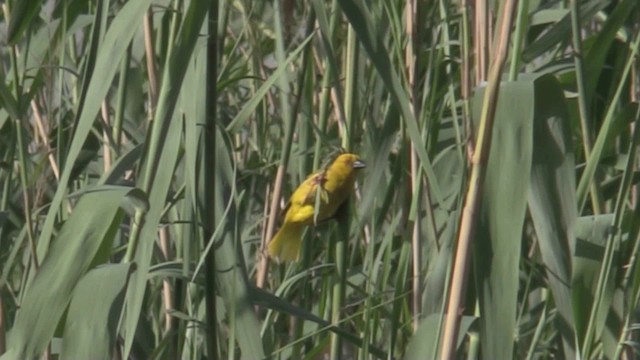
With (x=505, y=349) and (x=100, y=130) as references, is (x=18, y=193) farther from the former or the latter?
(x=505, y=349)

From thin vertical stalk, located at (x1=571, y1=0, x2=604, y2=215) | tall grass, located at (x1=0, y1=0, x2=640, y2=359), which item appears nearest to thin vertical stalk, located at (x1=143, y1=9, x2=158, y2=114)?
tall grass, located at (x1=0, y1=0, x2=640, y2=359)

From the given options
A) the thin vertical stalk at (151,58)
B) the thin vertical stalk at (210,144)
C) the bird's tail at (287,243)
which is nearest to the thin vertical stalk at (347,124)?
the bird's tail at (287,243)

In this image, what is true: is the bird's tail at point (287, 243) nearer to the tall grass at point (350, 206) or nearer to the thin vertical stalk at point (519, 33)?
the tall grass at point (350, 206)

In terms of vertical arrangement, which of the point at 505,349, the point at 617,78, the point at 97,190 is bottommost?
the point at 505,349

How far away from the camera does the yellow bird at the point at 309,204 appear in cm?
139

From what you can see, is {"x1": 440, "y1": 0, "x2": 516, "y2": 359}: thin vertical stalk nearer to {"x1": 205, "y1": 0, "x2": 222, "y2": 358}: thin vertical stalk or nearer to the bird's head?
{"x1": 205, "y1": 0, "x2": 222, "y2": 358}: thin vertical stalk

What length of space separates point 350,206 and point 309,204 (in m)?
0.10

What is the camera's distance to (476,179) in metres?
0.89

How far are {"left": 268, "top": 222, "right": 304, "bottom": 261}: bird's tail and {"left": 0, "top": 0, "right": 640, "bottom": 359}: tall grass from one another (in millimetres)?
36

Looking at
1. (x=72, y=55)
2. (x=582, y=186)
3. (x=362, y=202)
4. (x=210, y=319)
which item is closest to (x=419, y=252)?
(x=362, y=202)

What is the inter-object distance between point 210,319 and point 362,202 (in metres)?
0.41

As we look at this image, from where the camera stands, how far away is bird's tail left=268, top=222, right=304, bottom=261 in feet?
4.99

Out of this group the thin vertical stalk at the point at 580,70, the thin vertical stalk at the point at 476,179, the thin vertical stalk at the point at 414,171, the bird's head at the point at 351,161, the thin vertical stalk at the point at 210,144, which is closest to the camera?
the thin vertical stalk at the point at 476,179

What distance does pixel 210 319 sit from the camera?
104cm
